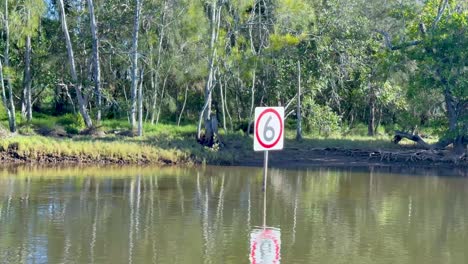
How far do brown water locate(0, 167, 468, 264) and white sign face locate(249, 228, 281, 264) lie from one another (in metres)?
0.03

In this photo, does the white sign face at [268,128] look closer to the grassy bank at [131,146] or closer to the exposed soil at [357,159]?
the grassy bank at [131,146]

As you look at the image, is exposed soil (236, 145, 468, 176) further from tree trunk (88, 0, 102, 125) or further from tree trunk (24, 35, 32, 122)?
tree trunk (24, 35, 32, 122)

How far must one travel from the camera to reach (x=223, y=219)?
19.9 m

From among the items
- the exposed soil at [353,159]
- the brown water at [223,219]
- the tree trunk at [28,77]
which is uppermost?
the tree trunk at [28,77]

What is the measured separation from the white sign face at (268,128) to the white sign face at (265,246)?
7.81 feet

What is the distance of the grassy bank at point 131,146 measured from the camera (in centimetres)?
3538

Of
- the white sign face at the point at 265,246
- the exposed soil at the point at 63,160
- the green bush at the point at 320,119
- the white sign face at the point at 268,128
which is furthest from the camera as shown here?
the green bush at the point at 320,119

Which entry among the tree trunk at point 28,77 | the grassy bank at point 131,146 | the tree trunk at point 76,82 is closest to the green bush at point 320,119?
the grassy bank at point 131,146

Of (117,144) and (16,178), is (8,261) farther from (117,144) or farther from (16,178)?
(117,144)

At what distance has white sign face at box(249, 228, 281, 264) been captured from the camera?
1444 cm

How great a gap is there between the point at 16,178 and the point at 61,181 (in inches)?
70.3

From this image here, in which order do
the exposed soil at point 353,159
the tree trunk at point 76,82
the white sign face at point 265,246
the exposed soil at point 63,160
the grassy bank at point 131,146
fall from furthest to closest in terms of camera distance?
1. the tree trunk at point 76,82
2. the exposed soil at point 353,159
3. the grassy bank at point 131,146
4. the exposed soil at point 63,160
5. the white sign face at point 265,246

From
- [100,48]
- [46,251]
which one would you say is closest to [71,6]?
[100,48]

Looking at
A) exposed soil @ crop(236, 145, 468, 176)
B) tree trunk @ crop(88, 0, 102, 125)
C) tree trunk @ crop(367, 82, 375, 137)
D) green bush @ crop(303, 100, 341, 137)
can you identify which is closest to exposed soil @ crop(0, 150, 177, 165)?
exposed soil @ crop(236, 145, 468, 176)
